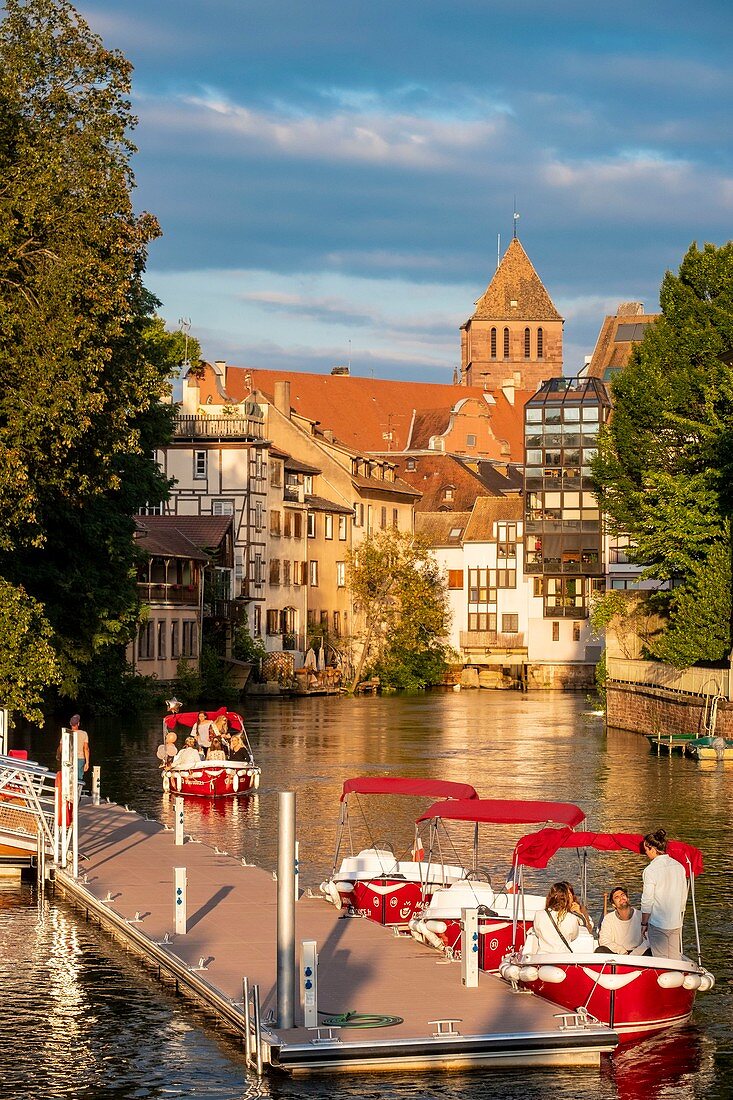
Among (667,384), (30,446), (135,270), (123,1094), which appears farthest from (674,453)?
(123,1094)

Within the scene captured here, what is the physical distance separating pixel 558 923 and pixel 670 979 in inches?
51.3

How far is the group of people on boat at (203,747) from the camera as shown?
4391 centimetres

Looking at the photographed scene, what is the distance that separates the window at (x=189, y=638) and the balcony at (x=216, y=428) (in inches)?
505

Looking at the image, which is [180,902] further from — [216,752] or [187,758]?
[216,752]

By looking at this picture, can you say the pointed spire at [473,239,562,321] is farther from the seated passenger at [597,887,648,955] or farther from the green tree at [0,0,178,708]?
the seated passenger at [597,887,648,955]

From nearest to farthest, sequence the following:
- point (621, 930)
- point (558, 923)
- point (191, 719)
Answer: point (558, 923), point (621, 930), point (191, 719)

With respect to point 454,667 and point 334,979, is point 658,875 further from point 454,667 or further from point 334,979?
point 454,667

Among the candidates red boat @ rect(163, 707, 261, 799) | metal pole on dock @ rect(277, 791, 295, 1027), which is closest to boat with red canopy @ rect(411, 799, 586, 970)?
metal pole on dock @ rect(277, 791, 295, 1027)

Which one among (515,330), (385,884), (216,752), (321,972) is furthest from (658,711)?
(515,330)

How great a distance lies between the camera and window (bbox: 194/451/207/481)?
102 meters

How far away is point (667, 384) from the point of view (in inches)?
2852

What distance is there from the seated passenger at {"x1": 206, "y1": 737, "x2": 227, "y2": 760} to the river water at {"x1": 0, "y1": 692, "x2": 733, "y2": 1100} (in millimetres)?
1368

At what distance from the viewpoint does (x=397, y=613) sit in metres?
113

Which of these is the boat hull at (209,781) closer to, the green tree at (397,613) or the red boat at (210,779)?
the red boat at (210,779)
